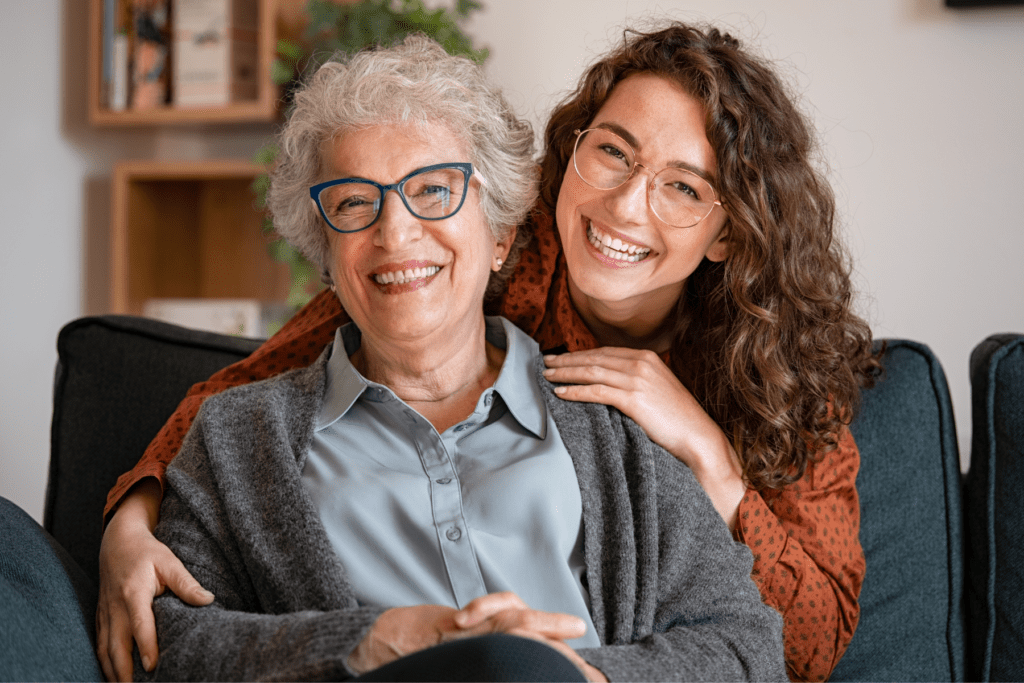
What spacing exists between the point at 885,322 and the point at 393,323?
1.72m

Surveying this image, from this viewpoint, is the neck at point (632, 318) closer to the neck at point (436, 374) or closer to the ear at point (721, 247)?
the ear at point (721, 247)

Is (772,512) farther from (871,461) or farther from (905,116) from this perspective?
(905,116)

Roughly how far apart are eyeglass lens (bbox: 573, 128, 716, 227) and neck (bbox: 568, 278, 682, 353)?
201mm

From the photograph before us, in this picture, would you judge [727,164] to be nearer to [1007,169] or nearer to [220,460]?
[220,460]

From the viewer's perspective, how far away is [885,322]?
97.7 inches

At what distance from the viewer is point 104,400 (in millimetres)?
1681

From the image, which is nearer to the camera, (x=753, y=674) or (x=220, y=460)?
(x=753, y=674)

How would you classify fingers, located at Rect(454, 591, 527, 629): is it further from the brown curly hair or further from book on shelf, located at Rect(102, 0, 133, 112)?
book on shelf, located at Rect(102, 0, 133, 112)

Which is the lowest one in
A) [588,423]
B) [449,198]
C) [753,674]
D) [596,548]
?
[753,674]

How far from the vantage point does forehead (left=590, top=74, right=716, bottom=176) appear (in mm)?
1414

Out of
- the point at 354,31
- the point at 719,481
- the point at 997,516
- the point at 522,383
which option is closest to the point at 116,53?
the point at 354,31

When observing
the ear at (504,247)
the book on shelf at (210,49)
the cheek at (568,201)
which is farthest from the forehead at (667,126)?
the book on shelf at (210,49)

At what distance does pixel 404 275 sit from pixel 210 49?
6.76ft

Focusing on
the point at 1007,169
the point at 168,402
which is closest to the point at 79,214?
the point at 168,402
